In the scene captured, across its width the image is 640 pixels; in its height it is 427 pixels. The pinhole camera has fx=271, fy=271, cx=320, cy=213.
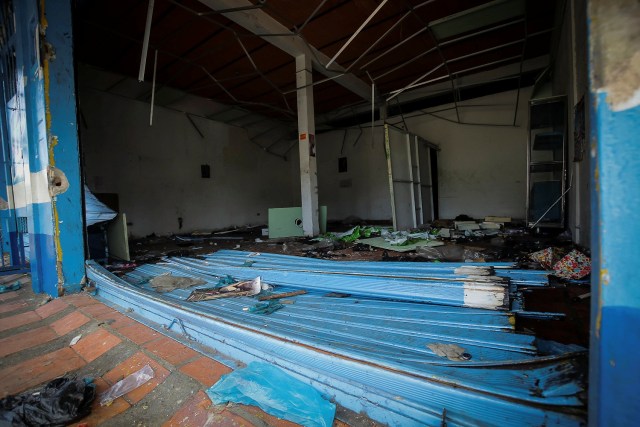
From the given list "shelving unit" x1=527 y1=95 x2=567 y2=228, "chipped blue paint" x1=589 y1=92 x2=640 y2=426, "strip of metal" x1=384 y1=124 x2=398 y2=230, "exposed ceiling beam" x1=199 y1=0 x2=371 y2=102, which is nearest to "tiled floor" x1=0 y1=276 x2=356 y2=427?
"chipped blue paint" x1=589 y1=92 x2=640 y2=426

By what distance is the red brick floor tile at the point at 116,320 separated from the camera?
1783mm

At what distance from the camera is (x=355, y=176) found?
9273 millimetres

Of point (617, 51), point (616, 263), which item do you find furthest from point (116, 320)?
point (617, 51)

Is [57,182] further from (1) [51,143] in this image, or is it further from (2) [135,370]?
(2) [135,370]

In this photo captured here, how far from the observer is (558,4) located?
408cm

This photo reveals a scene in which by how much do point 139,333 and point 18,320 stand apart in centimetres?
125

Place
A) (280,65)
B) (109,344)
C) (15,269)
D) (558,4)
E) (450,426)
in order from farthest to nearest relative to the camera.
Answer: (280,65) → (558,4) → (15,269) → (109,344) → (450,426)

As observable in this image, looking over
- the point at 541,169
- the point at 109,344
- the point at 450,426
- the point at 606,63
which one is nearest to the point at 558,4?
the point at 541,169

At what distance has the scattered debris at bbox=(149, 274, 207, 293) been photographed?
87.7 inches

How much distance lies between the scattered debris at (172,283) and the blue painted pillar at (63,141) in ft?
2.71

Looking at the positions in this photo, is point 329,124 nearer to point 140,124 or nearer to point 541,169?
point 140,124

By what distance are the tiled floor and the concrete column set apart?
3.68 meters

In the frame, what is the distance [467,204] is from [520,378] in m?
7.40

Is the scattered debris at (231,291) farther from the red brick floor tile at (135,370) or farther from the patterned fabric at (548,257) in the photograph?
the patterned fabric at (548,257)
